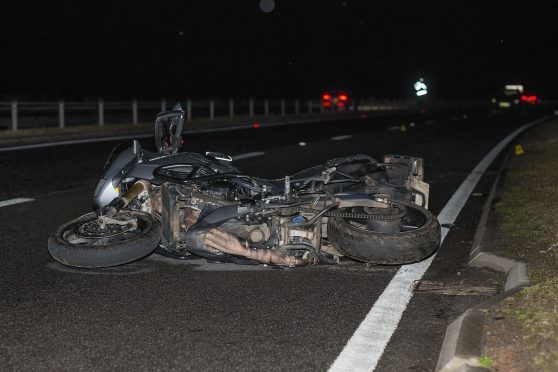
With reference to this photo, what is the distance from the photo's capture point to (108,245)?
5.79 meters

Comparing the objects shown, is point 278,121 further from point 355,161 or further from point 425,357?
point 425,357

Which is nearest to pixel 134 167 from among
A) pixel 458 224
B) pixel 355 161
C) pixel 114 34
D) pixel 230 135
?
pixel 355 161

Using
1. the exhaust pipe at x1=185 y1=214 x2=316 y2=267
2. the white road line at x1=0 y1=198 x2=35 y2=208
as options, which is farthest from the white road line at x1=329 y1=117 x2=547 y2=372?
the white road line at x1=0 y1=198 x2=35 y2=208

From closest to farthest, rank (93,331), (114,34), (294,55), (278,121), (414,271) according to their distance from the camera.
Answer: (93,331) < (414,271) < (278,121) < (114,34) < (294,55)

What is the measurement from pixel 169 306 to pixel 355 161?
8.22 ft

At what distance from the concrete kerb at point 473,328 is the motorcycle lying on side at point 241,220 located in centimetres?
74

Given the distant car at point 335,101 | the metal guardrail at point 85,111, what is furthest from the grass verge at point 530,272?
the distant car at point 335,101

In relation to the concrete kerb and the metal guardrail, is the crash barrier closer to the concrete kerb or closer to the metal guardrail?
the metal guardrail

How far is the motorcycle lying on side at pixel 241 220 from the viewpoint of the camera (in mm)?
5809

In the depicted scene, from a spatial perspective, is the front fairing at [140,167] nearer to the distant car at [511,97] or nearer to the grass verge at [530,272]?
the grass verge at [530,272]

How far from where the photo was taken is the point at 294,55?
102875 mm

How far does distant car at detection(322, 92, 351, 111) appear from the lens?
4431 centimetres

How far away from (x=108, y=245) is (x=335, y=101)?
132 feet

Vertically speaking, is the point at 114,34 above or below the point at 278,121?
above
